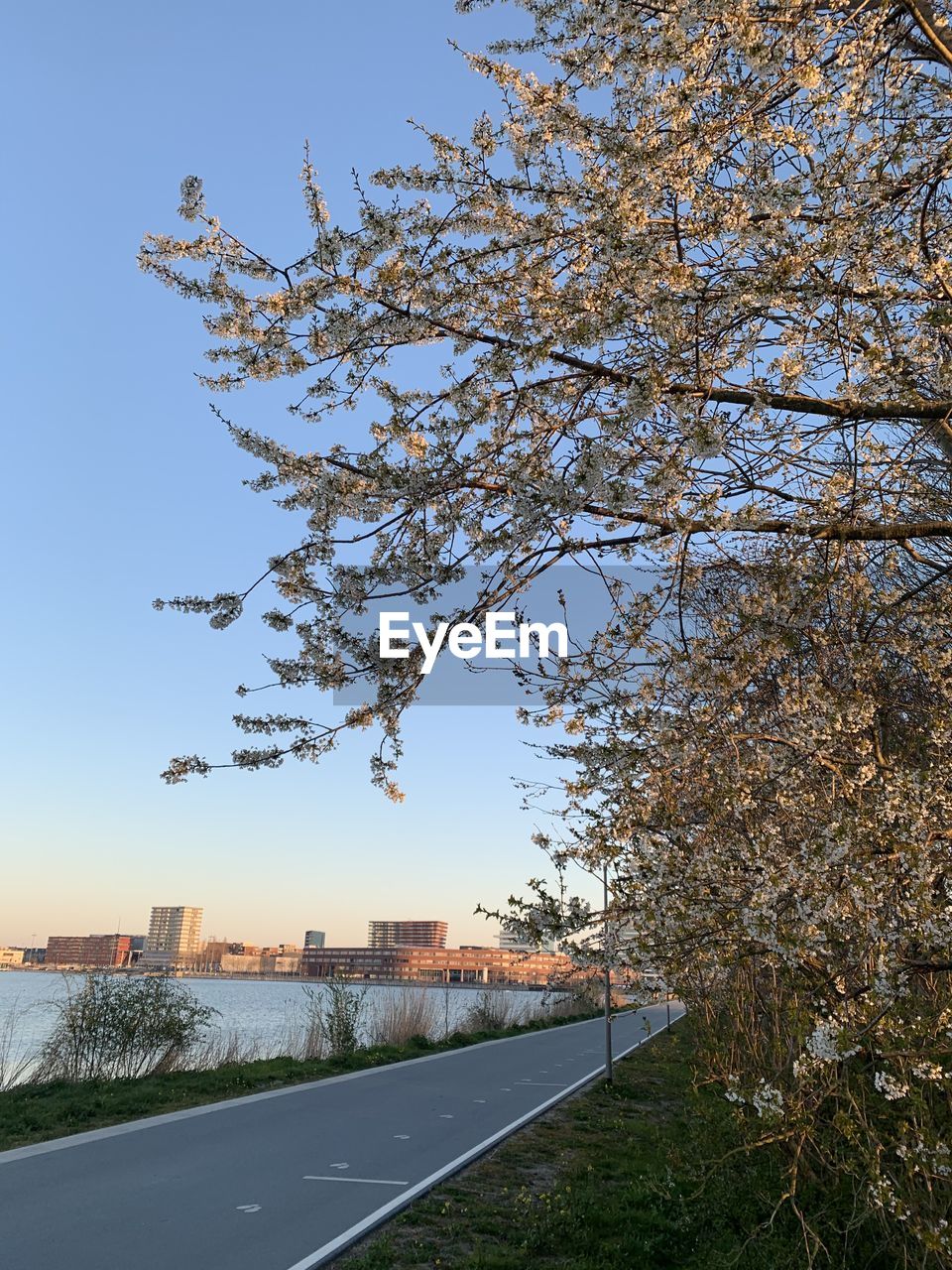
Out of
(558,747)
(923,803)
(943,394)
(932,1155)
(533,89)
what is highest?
(533,89)

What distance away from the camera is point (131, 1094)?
975 cm

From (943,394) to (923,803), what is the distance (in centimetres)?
207

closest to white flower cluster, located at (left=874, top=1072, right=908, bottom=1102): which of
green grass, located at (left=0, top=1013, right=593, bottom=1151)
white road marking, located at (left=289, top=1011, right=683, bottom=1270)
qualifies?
white road marking, located at (left=289, top=1011, right=683, bottom=1270)

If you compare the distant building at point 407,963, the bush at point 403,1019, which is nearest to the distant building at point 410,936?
the distant building at point 407,963

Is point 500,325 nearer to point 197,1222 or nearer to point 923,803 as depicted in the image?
point 923,803

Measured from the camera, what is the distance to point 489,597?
14.4ft

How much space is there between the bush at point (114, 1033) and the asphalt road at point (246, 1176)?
2364mm

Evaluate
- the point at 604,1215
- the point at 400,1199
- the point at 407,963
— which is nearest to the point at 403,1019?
the point at 400,1199

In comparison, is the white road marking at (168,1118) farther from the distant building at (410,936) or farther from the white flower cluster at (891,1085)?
the distant building at (410,936)

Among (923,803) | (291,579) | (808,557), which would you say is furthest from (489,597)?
(923,803)

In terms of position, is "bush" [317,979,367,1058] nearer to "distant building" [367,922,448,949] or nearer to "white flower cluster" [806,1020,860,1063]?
"white flower cluster" [806,1020,860,1063]

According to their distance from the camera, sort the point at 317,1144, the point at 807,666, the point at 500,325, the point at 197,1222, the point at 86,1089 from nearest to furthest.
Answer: the point at 500,325
the point at 197,1222
the point at 807,666
the point at 317,1144
the point at 86,1089

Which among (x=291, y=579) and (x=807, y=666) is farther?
(x=807, y=666)

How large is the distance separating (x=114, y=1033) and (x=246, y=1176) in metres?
6.40
